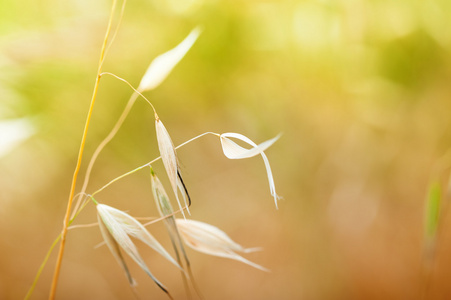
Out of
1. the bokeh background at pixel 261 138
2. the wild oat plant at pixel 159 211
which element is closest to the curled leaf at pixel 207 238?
the wild oat plant at pixel 159 211

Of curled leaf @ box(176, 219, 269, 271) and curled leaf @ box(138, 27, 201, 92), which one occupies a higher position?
curled leaf @ box(138, 27, 201, 92)

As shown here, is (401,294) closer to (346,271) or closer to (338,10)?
(346,271)

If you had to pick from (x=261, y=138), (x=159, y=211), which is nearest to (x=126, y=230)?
(x=159, y=211)

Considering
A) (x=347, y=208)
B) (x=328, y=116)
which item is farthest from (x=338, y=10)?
(x=347, y=208)

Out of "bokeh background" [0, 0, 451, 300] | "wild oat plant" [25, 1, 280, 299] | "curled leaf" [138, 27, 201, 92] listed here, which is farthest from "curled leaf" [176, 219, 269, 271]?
"bokeh background" [0, 0, 451, 300]

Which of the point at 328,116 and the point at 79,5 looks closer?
the point at 79,5

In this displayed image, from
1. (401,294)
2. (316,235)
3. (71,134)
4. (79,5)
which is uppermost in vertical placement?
(79,5)

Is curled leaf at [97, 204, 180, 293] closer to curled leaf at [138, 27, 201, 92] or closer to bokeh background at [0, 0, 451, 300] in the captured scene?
curled leaf at [138, 27, 201, 92]
